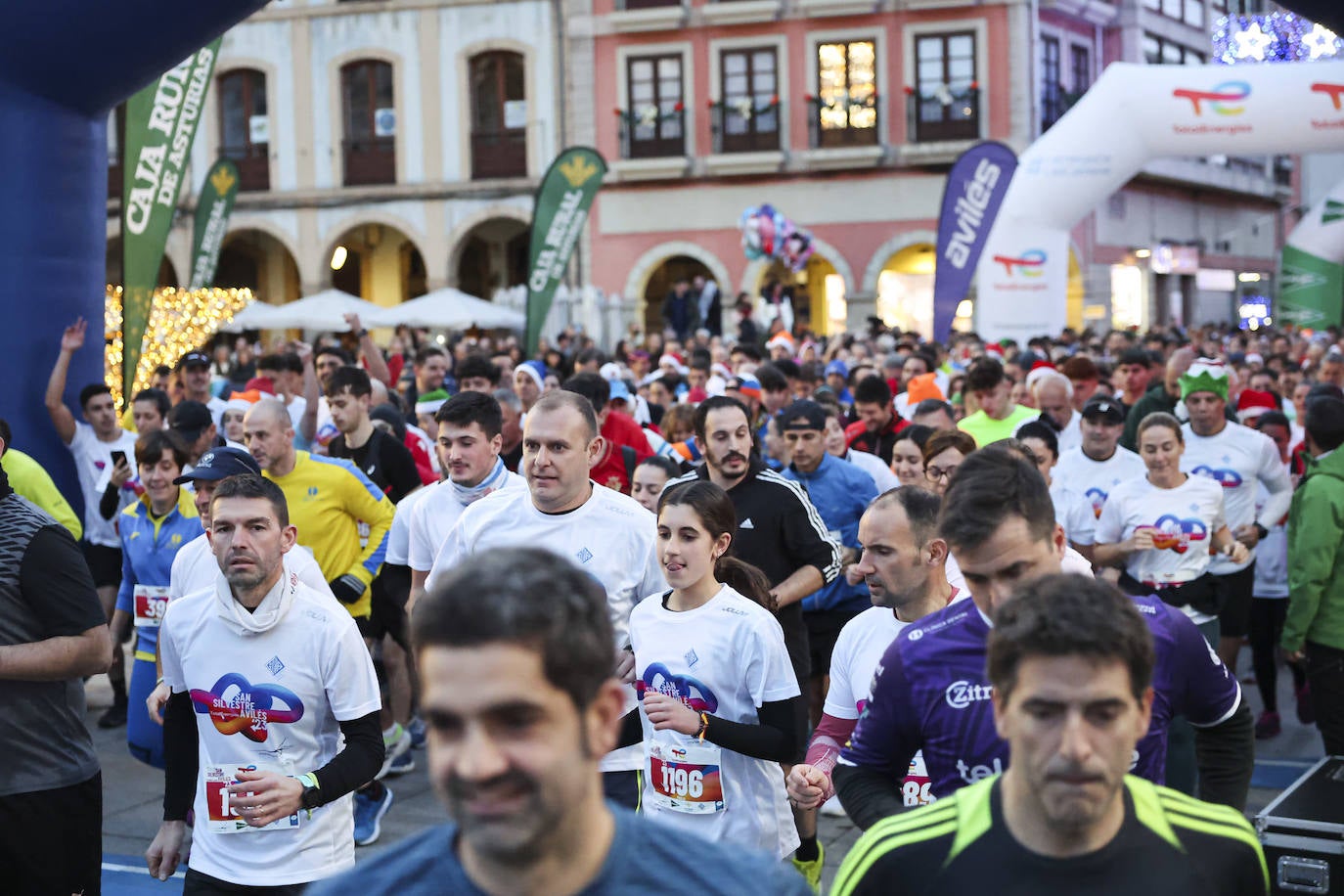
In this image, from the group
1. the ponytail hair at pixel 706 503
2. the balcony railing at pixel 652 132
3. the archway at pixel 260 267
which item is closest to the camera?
the ponytail hair at pixel 706 503

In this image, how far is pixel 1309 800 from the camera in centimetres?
554

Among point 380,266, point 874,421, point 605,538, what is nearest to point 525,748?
point 605,538

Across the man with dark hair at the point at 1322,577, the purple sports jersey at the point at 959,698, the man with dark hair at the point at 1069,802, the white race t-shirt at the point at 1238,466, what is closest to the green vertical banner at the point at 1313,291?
the white race t-shirt at the point at 1238,466

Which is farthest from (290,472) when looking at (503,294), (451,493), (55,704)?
(503,294)

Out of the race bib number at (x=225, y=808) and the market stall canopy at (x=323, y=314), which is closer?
the race bib number at (x=225, y=808)

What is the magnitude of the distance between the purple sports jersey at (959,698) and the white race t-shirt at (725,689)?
4.15 ft

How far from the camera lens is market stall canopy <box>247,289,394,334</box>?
85.4 ft

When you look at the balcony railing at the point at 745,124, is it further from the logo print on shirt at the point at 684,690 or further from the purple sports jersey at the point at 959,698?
the purple sports jersey at the point at 959,698

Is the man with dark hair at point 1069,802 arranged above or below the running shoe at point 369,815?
above

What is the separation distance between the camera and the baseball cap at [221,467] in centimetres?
547

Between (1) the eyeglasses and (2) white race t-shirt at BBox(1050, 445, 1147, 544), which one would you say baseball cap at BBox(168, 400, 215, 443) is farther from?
(2) white race t-shirt at BBox(1050, 445, 1147, 544)

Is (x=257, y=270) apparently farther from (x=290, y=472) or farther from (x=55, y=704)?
(x=55, y=704)

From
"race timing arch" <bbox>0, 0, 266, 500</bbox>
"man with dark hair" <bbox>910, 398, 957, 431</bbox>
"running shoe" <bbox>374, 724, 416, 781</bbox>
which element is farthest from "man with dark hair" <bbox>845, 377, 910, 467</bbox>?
"race timing arch" <bbox>0, 0, 266, 500</bbox>

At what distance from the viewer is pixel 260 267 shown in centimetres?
3672
